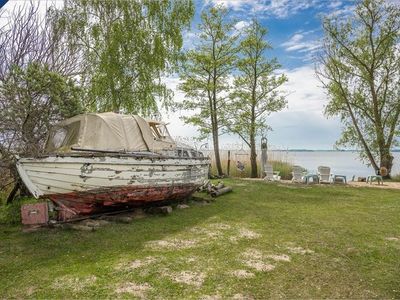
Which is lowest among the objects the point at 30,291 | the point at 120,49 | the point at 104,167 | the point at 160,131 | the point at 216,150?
the point at 30,291

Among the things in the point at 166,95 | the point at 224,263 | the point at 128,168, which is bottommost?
the point at 224,263

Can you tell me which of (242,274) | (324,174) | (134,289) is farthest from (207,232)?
(324,174)

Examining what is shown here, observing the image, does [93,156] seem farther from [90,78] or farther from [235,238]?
[90,78]

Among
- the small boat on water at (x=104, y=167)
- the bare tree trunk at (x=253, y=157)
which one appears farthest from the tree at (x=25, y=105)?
the bare tree trunk at (x=253, y=157)

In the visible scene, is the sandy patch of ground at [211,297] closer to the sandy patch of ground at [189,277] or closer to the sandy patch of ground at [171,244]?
the sandy patch of ground at [189,277]

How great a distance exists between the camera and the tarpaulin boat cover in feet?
29.3

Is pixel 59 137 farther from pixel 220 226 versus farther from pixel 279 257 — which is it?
pixel 279 257

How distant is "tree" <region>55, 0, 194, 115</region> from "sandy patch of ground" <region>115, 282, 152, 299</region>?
35.9 feet

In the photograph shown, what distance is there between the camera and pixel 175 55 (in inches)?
668

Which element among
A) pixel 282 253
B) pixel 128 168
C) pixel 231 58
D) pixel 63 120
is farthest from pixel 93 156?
pixel 231 58

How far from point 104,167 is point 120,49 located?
28.3 feet

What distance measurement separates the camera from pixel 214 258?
5.84 m

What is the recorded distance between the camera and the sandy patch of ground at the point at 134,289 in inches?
175

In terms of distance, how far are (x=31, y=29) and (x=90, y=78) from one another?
13.4 feet
